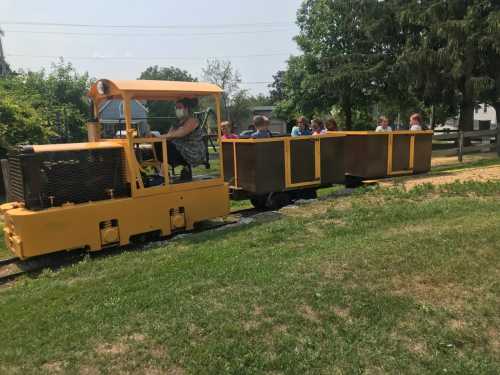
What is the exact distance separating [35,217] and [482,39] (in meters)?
17.4

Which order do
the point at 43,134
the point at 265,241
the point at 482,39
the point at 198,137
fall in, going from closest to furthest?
the point at 265,241, the point at 198,137, the point at 43,134, the point at 482,39

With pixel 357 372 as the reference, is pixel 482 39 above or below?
above

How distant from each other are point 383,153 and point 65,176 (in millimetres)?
7656

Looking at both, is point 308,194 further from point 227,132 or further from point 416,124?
point 416,124

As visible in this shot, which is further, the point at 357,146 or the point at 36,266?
the point at 357,146

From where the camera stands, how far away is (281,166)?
29.7ft

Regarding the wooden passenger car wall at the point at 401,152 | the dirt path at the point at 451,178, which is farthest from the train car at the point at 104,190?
the wooden passenger car wall at the point at 401,152

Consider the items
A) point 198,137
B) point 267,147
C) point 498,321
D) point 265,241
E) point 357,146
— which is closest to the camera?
point 498,321

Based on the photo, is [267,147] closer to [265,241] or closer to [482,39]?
[265,241]

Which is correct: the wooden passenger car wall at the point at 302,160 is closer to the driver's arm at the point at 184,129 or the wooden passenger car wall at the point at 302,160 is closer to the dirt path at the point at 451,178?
the dirt path at the point at 451,178

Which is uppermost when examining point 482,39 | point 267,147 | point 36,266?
point 482,39

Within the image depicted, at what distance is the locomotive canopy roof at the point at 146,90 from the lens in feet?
21.9

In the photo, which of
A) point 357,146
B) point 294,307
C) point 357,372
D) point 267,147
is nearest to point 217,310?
point 294,307

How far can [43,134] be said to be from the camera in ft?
49.9
